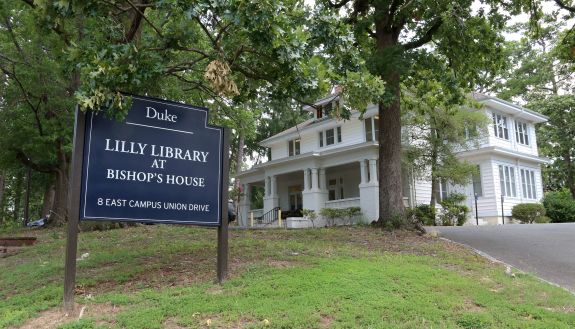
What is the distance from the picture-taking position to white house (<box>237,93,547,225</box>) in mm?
24578

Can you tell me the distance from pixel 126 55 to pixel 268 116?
36.5 meters

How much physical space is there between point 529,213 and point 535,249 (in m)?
15.2

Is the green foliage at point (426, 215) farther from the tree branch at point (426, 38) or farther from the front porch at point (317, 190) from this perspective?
the tree branch at point (426, 38)

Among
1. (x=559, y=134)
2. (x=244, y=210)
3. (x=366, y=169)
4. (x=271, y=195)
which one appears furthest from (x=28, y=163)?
(x=559, y=134)

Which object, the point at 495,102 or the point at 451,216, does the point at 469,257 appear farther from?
the point at 495,102

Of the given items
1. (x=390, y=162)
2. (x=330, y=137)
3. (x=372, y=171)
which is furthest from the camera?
(x=330, y=137)

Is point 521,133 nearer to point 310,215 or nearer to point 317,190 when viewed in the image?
point 317,190

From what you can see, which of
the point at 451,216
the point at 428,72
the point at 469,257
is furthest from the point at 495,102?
the point at 469,257

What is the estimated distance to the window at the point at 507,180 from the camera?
26.3 metres

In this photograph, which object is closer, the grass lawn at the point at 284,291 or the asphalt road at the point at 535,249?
the grass lawn at the point at 284,291

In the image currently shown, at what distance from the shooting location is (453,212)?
22828mm

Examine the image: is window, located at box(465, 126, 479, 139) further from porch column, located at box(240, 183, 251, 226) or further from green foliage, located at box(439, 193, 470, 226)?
porch column, located at box(240, 183, 251, 226)

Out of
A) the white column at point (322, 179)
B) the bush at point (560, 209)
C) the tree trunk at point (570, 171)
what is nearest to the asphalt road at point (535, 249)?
the white column at point (322, 179)

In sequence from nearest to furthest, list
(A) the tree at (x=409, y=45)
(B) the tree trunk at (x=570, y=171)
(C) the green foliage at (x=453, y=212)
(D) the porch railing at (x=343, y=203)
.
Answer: (A) the tree at (x=409, y=45) < (C) the green foliage at (x=453, y=212) < (D) the porch railing at (x=343, y=203) < (B) the tree trunk at (x=570, y=171)
